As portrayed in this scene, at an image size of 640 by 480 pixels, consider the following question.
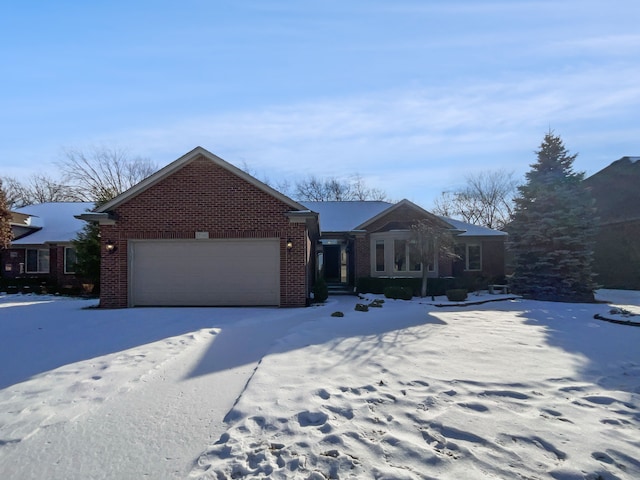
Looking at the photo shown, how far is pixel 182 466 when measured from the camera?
3.47m

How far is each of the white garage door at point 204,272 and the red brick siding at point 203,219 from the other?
1.00ft

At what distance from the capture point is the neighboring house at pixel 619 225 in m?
23.4

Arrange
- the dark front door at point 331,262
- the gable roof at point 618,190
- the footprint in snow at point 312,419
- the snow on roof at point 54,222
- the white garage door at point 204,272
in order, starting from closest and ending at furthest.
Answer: the footprint in snow at point 312,419
the white garage door at point 204,272
the snow on roof at point 54,222
the gable roof at point 618,190
the dark front door at point 331,262

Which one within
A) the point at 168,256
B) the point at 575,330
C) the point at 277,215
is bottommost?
the point at 575,330

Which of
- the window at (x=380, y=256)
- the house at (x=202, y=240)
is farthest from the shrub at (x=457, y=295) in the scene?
the house at (x=202, y=240)

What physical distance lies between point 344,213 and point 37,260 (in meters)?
17.2

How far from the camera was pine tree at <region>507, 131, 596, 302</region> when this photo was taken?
1797 centimetres

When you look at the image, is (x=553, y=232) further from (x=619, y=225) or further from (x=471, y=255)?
(x=619, y=225)

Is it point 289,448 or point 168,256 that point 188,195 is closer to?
point 168,256

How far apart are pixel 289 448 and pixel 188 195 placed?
38.2ft

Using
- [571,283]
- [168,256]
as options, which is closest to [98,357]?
[168,256]

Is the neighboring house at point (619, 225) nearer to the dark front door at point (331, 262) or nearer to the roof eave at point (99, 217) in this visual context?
the dark front door at point (331, 262)

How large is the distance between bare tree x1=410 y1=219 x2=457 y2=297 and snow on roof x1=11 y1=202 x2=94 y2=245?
656 inches

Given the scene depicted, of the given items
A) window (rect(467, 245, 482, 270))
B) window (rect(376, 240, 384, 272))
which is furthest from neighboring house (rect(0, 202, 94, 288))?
window (rect(467, 245, 482, 270))
